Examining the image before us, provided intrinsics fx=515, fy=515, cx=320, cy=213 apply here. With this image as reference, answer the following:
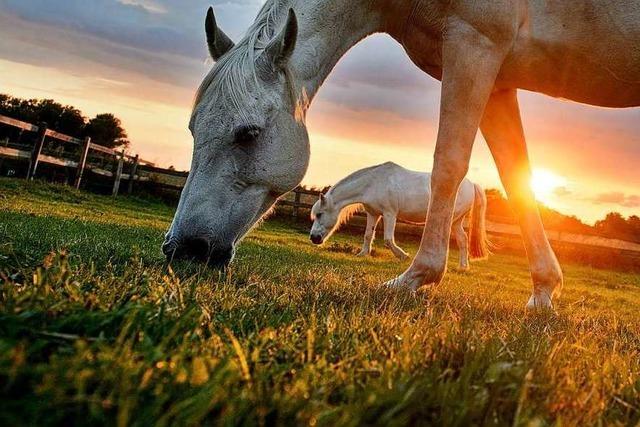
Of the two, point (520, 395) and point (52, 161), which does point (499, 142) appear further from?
point (52, 161)

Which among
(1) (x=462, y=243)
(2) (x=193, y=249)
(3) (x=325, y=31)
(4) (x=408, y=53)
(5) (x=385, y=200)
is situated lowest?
(2) (x=193, y=249)

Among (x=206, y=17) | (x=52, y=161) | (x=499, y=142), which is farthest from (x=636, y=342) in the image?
(x=52, y=161)

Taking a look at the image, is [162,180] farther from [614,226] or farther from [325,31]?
[614,226]

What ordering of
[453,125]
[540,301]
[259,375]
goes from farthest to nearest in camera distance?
[540,301]
[453,125]
[259,375]

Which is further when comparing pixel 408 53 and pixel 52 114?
pixel 52 114

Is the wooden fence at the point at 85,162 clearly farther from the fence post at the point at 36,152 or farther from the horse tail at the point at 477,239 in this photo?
the horse tail at the point at 477,239

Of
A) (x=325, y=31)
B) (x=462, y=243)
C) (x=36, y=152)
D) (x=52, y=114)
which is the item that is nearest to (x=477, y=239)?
(x=462, y=243)

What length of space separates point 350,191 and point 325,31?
976 cm

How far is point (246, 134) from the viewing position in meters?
2.96

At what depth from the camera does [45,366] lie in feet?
2.44

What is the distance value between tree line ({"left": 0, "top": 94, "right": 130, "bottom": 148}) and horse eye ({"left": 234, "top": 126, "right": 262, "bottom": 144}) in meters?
34.6

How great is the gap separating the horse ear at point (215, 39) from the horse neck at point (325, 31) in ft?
1.60

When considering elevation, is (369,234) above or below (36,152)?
below

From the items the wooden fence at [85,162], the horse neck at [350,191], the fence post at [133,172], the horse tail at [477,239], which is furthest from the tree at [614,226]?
the fence post at [133,172]
